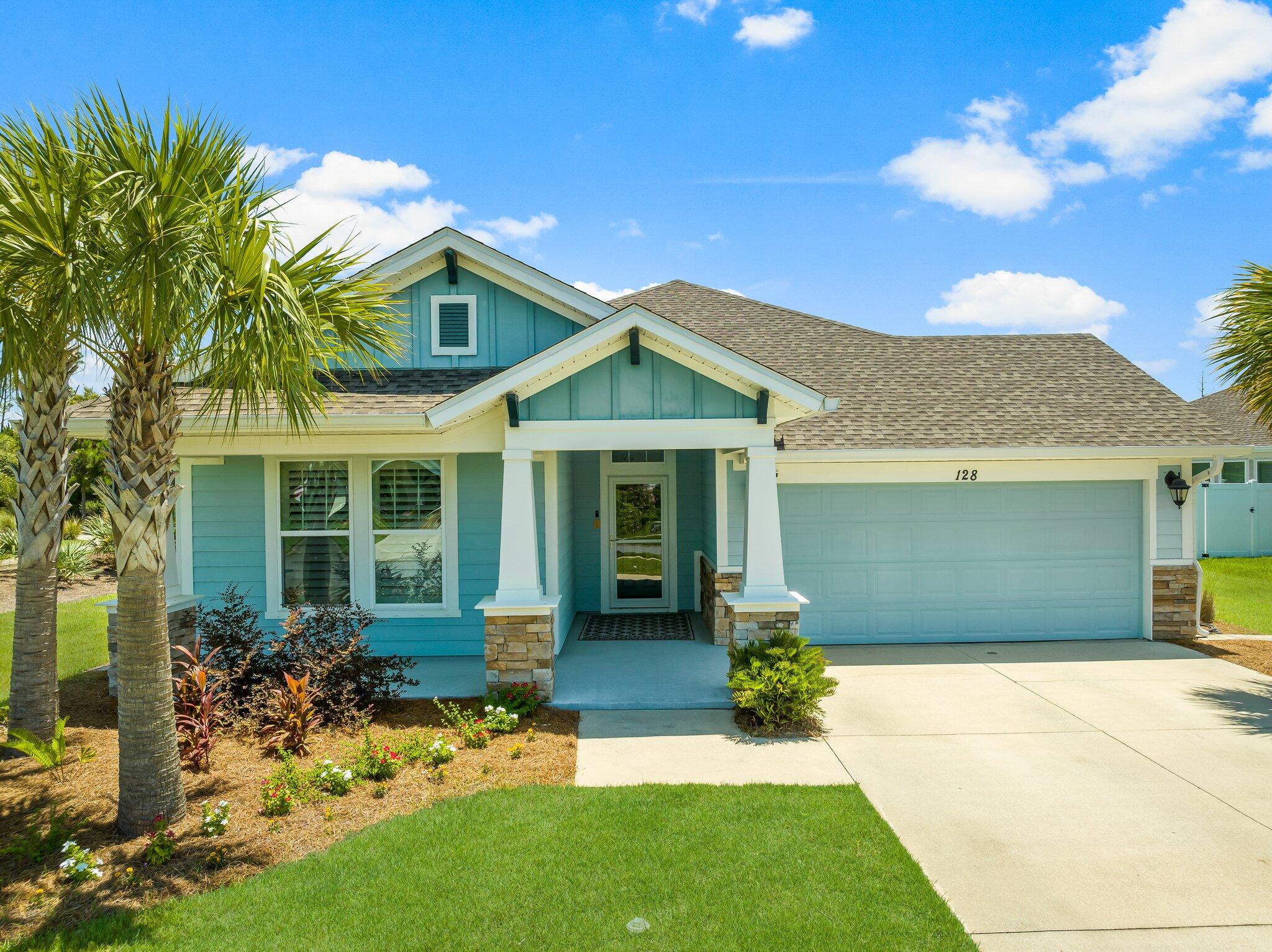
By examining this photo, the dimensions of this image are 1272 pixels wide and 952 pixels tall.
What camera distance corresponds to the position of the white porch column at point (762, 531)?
7.86 metres

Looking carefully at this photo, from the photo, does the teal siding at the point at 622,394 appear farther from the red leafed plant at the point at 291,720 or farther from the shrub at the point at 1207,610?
the shrub at the point at 1207,610

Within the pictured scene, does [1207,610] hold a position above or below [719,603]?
below

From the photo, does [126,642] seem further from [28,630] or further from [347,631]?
[347,631]

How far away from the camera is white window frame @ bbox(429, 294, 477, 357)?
392 inches

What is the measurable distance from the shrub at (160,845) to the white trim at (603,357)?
4.00 m

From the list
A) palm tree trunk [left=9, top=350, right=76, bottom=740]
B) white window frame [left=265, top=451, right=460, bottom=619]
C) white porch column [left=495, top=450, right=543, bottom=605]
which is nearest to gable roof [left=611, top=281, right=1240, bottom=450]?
Result: white porch column [left=495, top=450, right=543, bottom=605]

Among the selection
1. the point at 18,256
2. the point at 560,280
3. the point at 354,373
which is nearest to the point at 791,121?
the point at 560,280

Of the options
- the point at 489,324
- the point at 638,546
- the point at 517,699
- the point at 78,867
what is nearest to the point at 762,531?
the point at 517,699

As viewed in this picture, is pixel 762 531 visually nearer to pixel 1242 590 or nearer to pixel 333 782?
pixel 333 782

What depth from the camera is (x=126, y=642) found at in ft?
15.7

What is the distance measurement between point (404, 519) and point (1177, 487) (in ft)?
34.2

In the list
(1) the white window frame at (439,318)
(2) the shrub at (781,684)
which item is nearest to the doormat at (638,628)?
(2) the shrub at (781,684)

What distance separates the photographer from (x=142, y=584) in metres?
4.81

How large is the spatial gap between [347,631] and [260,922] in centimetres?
378
